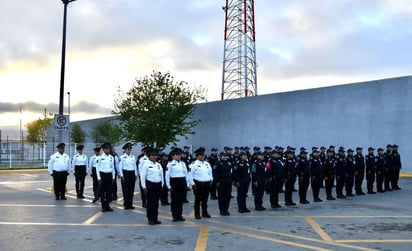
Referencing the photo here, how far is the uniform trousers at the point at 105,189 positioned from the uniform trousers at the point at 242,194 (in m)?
3.39

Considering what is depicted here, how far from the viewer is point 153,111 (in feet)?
79.6

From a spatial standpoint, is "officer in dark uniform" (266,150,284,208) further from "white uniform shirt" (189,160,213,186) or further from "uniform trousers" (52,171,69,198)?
"uniform trousers" (52,171,69,198)

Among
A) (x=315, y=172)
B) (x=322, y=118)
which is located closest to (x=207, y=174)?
(x=315, y=172)

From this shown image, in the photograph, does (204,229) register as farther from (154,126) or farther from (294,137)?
(294,137)

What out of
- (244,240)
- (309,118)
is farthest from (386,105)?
(244,240)

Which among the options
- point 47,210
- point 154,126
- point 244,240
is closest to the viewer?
point 244,240

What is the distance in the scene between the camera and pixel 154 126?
23.8 m

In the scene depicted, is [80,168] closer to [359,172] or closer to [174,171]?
[174,171]

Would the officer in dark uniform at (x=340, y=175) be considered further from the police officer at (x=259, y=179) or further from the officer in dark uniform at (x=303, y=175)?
the police officer at (x=259, y=179)

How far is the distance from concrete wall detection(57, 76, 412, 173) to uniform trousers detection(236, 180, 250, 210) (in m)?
13.3

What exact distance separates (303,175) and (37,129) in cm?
7090

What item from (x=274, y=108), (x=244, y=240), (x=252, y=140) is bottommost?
(x=244, y=240)

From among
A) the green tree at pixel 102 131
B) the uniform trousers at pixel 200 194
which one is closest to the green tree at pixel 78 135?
the green tree at pixel 102 131

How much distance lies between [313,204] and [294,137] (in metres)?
13.1
